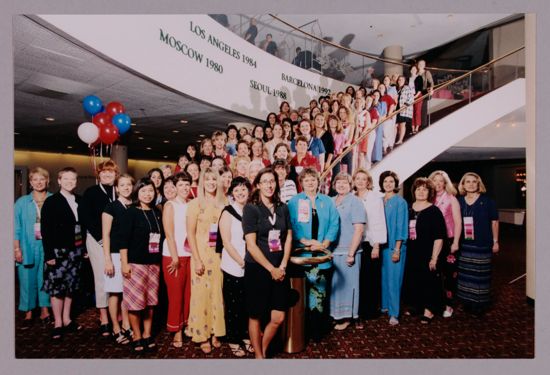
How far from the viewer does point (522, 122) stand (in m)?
6.72

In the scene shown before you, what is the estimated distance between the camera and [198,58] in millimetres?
5305

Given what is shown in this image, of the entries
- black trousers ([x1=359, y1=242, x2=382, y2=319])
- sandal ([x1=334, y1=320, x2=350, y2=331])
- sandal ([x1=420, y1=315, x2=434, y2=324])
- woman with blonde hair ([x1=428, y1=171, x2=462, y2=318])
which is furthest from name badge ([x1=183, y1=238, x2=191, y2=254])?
woman with blonde hair ([x1=428, y1=171, x2=462, y2=318])

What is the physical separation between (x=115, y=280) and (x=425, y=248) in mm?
3115

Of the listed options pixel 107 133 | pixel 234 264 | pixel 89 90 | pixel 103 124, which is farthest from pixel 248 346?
pixel 89 90

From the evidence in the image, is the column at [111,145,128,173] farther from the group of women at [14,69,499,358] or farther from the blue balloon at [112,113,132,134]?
the group of women at [14,69,499,358]

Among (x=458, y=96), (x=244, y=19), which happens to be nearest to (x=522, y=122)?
(x=458, y=96)

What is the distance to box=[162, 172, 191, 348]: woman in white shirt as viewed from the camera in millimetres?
2834

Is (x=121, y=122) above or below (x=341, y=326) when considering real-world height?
above

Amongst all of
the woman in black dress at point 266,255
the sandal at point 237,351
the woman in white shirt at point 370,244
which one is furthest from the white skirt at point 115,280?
the woman in white shirt at point 370,244

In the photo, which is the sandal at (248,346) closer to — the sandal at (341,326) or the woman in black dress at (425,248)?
the sandal at (341,326)

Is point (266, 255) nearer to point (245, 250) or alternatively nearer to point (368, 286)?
point (245, 250)

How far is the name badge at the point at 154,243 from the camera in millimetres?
2766

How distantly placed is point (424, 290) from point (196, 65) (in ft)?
15.4

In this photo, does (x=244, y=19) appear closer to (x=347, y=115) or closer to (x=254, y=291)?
(x=347, y=115)
